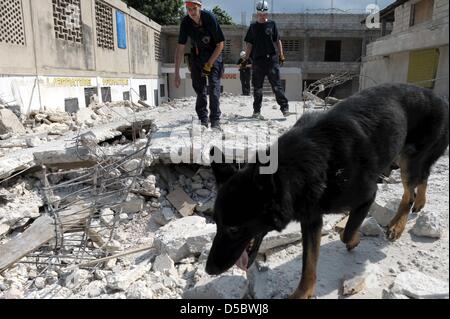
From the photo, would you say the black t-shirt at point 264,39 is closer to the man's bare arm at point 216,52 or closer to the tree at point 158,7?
the man's bare arm at point 216,52

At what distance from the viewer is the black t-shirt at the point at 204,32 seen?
461 centimetres

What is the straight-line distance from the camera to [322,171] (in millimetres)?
1721

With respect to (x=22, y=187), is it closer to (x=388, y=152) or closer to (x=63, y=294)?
(x=63, y=294)

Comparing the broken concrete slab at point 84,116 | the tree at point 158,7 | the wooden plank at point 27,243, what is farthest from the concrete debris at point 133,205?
the tree at point 158,7

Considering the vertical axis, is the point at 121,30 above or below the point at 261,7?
above

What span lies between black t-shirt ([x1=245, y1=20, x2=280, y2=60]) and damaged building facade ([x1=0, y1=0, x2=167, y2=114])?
5243mm

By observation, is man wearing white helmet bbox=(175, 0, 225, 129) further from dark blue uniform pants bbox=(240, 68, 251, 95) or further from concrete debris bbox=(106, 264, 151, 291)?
dark blue uniform pants bbox=(240, 68, 251, 95)

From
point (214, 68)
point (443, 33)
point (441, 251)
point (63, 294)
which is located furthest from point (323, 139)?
point (214, 68)

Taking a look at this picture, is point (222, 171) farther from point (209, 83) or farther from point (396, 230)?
point (209, 83)

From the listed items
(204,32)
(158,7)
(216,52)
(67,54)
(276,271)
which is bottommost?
(276,271)

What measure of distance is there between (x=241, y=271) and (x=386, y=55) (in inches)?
418

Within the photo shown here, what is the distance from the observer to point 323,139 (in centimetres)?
180

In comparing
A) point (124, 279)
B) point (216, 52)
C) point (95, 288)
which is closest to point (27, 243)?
point (95, 288)

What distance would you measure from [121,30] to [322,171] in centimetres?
1561
